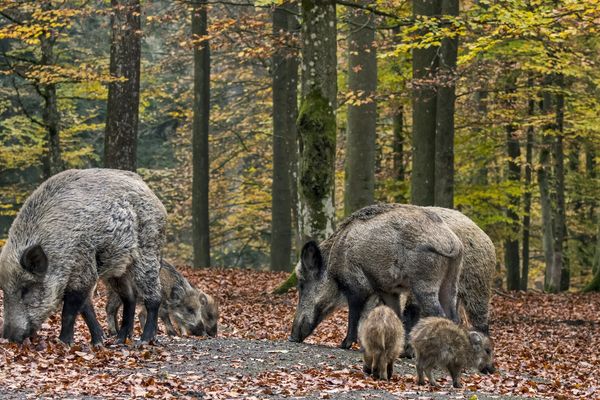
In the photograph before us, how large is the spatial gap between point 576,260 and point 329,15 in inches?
941

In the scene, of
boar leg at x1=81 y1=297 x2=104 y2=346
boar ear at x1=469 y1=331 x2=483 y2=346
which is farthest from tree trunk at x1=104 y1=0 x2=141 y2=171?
boar ear at x1=469 y1=331 x2=483 y2=346

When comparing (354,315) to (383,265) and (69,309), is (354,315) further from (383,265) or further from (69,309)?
(69,309)

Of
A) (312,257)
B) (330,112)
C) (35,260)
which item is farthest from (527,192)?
(35,260)

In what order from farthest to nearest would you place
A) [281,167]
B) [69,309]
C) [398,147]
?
1. [398,147]
2. [281,167]
3. [69,309]

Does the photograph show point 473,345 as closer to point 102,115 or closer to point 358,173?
point 358,173

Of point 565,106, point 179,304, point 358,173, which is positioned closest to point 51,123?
point 358,173

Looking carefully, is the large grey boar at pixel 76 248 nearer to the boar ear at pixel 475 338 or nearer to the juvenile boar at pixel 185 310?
the juvenile boar at pixel 185 310

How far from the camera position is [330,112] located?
698 inches

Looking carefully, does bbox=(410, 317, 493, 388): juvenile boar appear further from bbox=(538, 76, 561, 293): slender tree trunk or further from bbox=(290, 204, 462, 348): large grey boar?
bbox=(538, 76, 561, 293): slender tree trunk

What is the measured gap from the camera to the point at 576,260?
126ft


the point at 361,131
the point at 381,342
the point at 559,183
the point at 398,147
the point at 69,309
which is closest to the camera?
the point at 381,342

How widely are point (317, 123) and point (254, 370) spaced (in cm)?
782

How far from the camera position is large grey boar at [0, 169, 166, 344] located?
10.9 meters

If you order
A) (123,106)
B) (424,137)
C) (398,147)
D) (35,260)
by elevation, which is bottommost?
(35,260)
